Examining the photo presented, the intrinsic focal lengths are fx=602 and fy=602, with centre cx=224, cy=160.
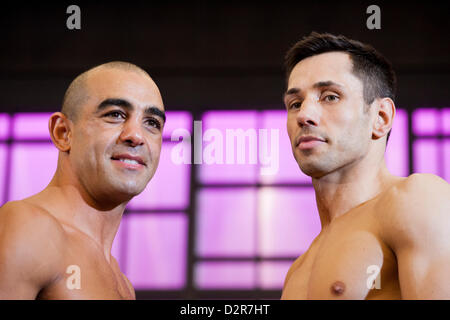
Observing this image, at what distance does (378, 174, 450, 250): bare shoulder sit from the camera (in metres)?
1.48

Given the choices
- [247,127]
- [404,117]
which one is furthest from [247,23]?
[404,117]

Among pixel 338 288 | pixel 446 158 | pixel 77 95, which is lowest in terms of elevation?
pixel 338 288

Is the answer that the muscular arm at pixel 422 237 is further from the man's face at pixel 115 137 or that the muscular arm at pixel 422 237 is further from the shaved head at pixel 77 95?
the shaved head at pixel 77 95

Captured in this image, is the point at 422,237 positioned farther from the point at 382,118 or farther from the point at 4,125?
the point at 4,125

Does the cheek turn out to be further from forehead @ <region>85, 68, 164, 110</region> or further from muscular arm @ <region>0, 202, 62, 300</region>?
muscular arm @ <region>0, 202, 62, 300</region>

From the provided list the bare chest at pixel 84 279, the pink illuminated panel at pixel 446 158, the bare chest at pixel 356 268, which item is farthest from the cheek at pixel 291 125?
the pink illuminated panel at pixel 446 158

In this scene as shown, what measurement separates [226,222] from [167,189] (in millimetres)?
502

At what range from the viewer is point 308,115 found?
1759 mm

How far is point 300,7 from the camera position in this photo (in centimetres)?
447

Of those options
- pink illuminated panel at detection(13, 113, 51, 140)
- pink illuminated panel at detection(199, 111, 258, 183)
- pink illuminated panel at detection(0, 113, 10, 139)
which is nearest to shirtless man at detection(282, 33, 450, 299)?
pink illuminated panel at detection(199, 111, 258, 183)

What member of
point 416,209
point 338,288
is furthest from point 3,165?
point 416,209

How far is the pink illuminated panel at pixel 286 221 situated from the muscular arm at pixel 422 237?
2806 millimetres
